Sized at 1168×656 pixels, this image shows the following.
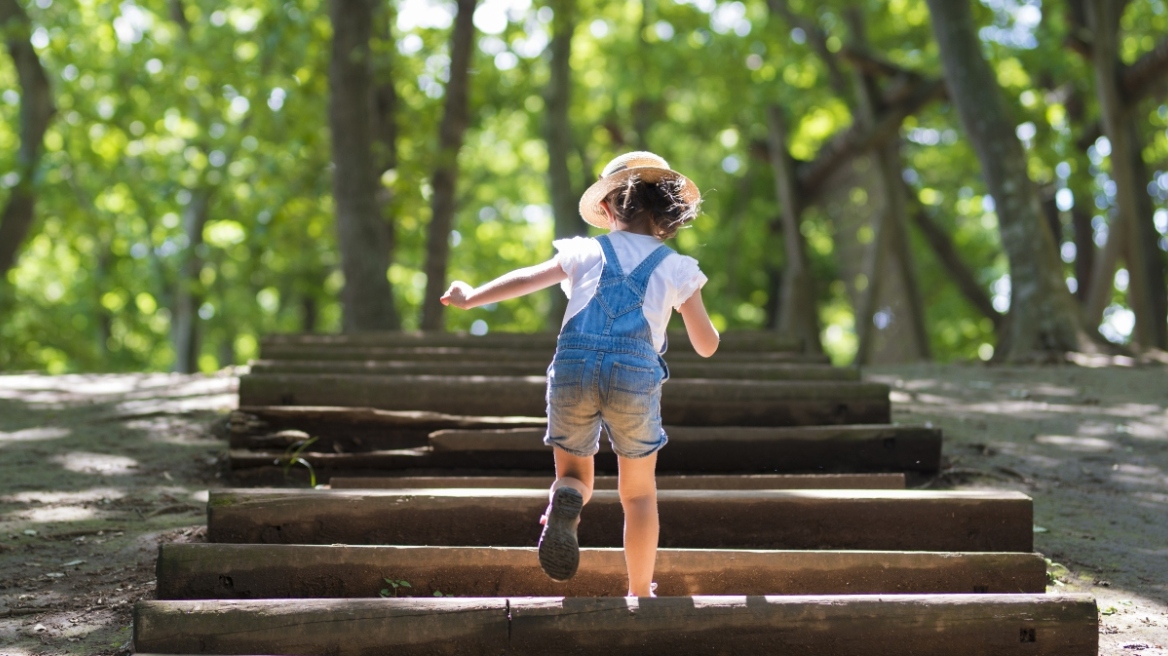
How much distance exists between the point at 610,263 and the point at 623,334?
0.26m

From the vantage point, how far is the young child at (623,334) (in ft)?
11.2

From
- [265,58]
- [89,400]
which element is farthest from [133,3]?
[89,400]

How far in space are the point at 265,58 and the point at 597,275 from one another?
1069 cm

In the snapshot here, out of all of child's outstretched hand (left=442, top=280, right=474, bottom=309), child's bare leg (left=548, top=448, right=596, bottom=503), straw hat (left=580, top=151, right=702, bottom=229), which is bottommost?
→ child's bare leg (left=548, top=448, right=596, bottom=503)

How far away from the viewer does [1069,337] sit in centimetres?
961

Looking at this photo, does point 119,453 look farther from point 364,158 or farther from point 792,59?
point 792,59

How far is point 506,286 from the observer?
11.5 ft

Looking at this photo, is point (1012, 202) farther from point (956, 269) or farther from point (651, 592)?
point (956, 269)

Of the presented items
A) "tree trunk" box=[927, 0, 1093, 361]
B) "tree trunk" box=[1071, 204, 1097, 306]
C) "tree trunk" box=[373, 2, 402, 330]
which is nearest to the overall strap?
"tree trunk" box=[927, 0, 1093, 361]

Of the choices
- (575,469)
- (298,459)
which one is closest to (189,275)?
(298,459)

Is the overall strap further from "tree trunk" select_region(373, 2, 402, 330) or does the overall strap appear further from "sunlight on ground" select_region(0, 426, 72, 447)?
"tree trunk" select_region(373, 2, 402, 330)

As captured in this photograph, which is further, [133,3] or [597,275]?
[133,3]

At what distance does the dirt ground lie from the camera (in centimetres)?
390

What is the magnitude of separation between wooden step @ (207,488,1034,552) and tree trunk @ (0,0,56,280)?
476 inches
